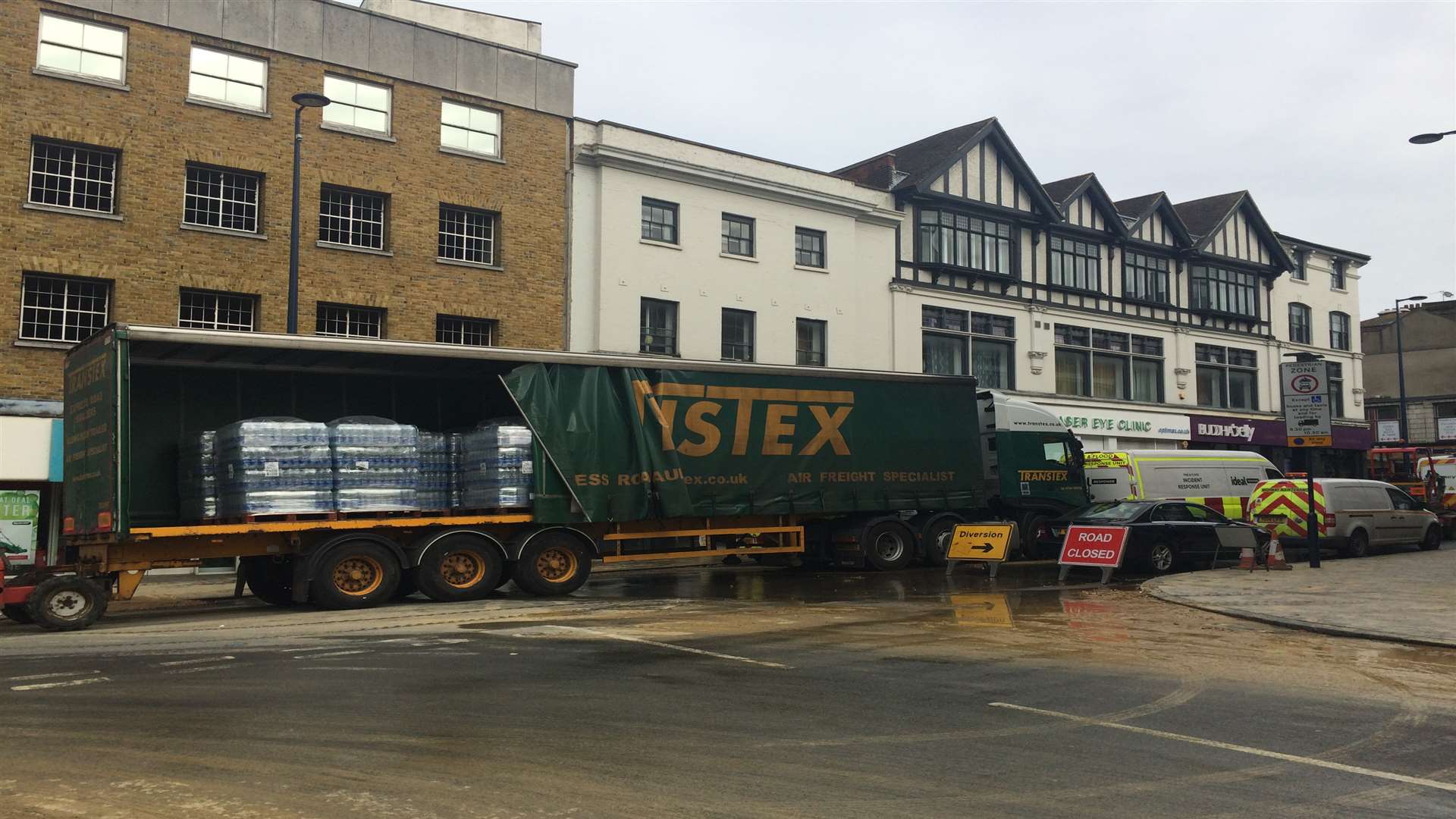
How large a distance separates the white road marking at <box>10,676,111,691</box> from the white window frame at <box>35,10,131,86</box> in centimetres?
1751

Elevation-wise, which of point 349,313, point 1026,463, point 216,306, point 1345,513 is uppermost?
point 349,313

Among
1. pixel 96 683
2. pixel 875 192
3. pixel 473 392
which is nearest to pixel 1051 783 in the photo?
pixel 96 683

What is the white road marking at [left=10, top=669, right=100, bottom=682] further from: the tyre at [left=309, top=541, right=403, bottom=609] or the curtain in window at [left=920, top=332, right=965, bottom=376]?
the curtain in window at [left=920, top=332, right=965, bottom=376]

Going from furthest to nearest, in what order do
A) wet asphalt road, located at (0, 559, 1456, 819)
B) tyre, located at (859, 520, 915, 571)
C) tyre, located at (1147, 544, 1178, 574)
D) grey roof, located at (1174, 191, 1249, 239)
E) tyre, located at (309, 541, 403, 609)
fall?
grey roof, located at (1174, 191, 1249, 239), tyre, located at (859, 520, 915, 571), tyre, located at (1147, 544, 1178, 574), tyre, located at (309, 541, 403, 609), wet asphalt road, located at (0, 559, 1456, 819)

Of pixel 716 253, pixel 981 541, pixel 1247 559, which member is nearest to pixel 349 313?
pixel 716 253

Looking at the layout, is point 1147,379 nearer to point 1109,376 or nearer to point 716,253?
point 1109,376

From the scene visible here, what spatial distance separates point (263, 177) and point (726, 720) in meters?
21.1

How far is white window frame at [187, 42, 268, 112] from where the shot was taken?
24.1 metres

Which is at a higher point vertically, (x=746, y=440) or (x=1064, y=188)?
(x=1064, y=188)

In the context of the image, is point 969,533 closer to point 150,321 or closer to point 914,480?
point 914,480

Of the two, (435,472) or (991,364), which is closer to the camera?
(435,472)

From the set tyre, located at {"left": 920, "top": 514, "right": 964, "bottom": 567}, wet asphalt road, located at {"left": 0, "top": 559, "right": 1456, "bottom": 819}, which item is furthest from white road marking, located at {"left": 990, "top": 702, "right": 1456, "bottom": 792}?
tyre, located at {"left": 920, "top": 514, "right": 964, "bottom": 567}

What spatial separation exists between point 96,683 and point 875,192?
29103 mm

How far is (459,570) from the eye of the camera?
Answer: 636 inches
